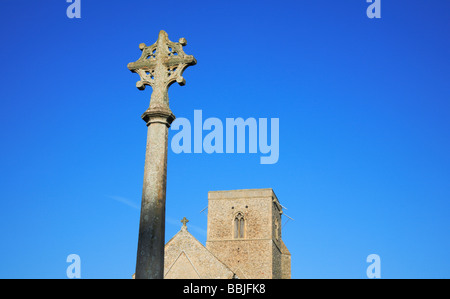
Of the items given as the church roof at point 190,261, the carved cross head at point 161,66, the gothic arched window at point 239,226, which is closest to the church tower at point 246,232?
the gothic arched window at point 239,226

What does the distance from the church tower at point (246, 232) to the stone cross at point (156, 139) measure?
37.8m

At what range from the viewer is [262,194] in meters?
46.4

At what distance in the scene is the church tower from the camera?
44.1 metres

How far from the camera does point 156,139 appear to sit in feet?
22.0

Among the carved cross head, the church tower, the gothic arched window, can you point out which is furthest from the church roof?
the carved cross head

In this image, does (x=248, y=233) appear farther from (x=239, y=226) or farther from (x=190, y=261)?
(x=190, y=261)

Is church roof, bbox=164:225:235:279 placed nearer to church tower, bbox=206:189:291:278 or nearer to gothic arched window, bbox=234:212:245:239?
church tower, bbox=206:189:291:278

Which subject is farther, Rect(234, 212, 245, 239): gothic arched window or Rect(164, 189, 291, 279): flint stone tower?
Rect(234, 212, 245, 239): gothic arched window

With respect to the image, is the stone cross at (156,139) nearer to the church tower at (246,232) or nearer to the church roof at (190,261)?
the church roof at (190,261)

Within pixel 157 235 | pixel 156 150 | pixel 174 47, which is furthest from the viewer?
pixel 174 47

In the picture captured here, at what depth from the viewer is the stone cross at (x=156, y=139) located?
20.0 feet
